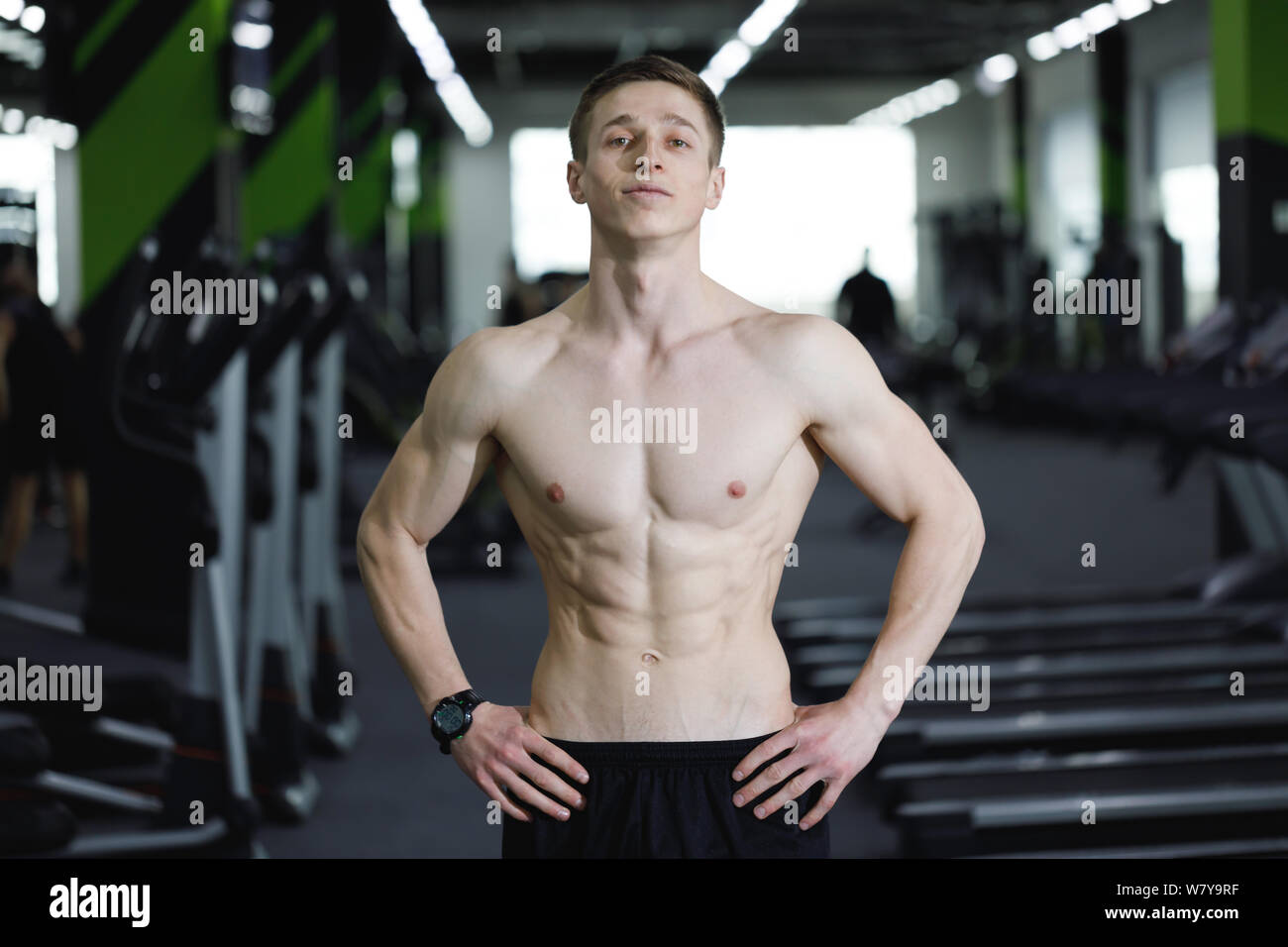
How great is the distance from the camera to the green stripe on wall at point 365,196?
36.8 feet

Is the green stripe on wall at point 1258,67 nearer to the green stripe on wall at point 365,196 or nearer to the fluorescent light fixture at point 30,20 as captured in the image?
the green stripe on wall at point 365,196

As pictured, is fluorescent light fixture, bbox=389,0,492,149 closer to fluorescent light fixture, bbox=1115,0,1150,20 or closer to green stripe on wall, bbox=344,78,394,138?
green stripe on wall, bbox=344,78,394,138

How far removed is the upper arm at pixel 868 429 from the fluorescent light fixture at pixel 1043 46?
1472 cm

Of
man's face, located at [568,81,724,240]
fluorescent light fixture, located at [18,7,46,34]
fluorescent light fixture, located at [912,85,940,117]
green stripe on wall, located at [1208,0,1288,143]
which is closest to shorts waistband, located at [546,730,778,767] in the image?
man's face, located at [568,81,724,240]

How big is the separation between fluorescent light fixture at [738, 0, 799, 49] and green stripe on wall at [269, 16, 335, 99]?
5.70 meters

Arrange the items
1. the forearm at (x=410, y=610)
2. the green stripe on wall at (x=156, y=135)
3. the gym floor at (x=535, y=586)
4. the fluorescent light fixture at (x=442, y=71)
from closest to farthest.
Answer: the forearm at (x=410, y=610)
the gym floor at (x=535, y=586)
the green stripe on wall at (x=156, y=135)
the fluorescent light fixture at (x=442, y=71)

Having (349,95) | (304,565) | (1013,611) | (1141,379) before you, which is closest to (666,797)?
(304,565)

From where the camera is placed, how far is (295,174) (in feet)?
23.4

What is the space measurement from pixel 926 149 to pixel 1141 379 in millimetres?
14130

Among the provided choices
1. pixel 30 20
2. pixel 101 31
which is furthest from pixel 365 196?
pixel 101 31

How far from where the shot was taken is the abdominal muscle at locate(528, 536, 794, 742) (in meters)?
1.50

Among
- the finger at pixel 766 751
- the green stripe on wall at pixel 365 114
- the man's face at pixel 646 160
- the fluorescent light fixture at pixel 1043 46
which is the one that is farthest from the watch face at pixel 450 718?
the fluorescent light fixture at pixel 1043 46

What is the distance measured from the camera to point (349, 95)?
448 inches

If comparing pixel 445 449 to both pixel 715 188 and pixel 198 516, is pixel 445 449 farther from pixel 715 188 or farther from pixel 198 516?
pixel 198 516
